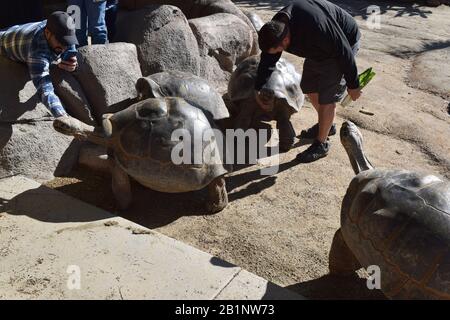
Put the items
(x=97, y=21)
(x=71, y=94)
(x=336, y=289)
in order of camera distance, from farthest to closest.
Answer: (x=97, y=21)
(x=71, y=94)
(x=336, y=289)

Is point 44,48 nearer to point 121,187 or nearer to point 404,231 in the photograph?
point 121,187

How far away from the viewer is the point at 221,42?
5727mm

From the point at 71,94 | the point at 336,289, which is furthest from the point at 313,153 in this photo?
the point at 71,94

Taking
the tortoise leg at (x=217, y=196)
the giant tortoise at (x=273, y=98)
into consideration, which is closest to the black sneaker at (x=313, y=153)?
the giant tortoise at (x=273, y=98)

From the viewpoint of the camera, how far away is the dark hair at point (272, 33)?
3.83m

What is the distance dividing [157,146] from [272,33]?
4.05ft

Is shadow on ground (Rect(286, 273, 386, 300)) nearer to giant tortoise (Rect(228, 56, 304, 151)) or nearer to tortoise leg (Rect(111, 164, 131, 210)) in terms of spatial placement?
tortoise leg (Rect(111, 164, 131, 210))

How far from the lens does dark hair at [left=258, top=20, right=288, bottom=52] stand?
12.6ft

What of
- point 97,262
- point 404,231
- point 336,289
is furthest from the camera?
point 336,289

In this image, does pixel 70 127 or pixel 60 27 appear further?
pixel 60 27

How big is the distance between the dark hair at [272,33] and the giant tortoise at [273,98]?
715mm

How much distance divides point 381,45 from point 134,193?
5.79m

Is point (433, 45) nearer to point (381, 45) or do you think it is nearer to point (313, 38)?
point (381, 45)

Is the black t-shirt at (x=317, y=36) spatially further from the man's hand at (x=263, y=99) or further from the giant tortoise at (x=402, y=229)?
the giant tortoise at (x=402, y=229)
